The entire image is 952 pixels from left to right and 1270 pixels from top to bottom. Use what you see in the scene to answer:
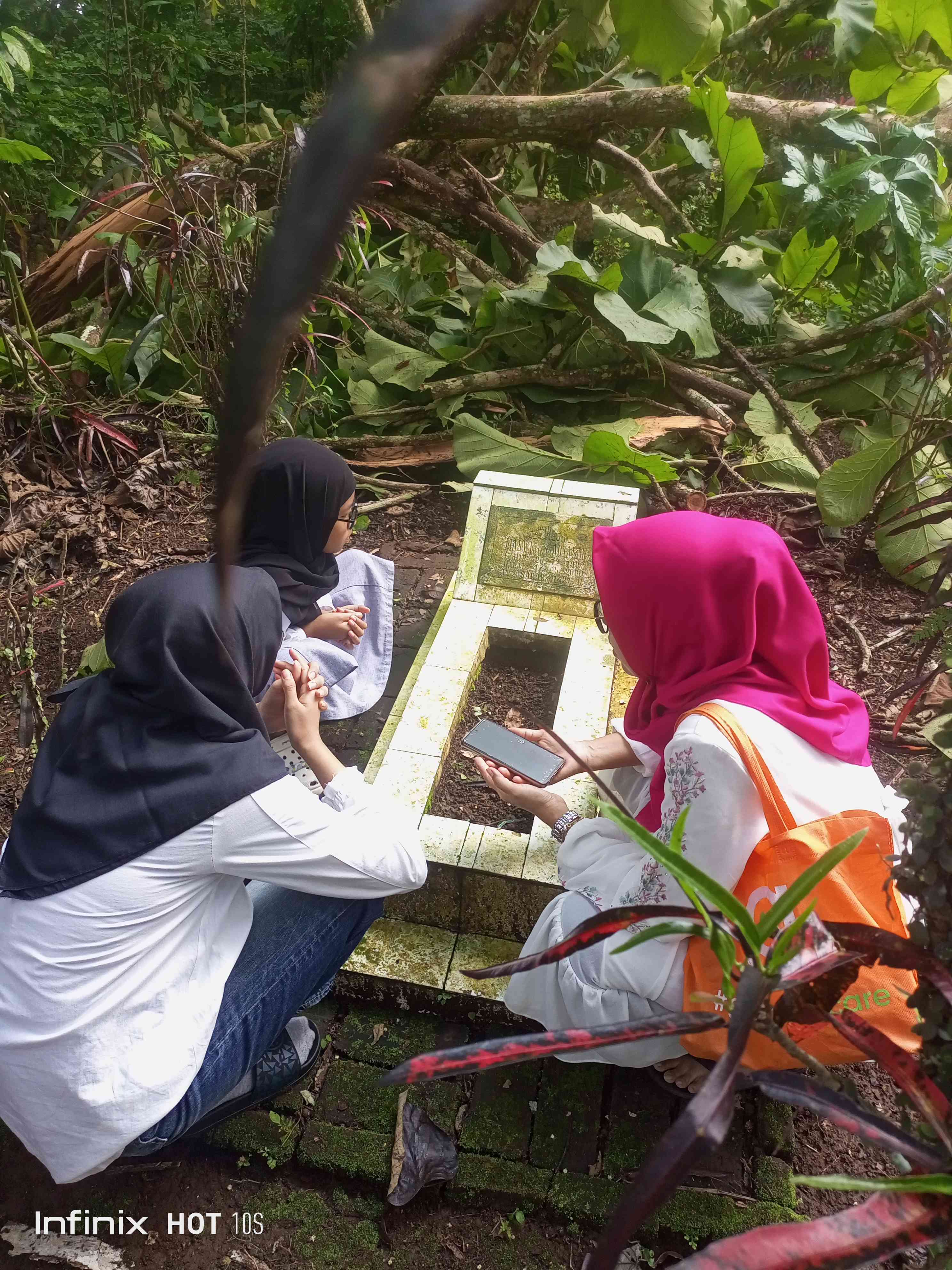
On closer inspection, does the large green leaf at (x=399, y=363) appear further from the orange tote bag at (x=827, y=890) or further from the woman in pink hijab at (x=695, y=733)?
the orange tote bag at (x=827, y=890)

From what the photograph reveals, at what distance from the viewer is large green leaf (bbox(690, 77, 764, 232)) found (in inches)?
161

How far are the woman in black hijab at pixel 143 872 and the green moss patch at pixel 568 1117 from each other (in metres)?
0.68

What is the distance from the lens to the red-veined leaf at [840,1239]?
552 mm

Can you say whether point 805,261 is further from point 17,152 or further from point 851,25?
point 17,152

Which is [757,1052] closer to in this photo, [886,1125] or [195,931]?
[886,1125]

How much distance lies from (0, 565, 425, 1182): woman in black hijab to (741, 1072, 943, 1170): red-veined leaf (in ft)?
3.49

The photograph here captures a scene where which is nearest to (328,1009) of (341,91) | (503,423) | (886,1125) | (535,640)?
(535,640)

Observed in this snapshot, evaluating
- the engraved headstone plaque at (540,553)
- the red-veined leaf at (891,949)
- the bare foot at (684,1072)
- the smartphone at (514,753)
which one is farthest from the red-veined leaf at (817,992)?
the engraved headstone plaque at (540,553)

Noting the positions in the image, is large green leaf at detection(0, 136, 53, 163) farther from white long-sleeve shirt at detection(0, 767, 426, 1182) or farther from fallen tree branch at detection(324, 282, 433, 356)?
white long-sleeve shirt at detection(0, 767, 426, 1182)

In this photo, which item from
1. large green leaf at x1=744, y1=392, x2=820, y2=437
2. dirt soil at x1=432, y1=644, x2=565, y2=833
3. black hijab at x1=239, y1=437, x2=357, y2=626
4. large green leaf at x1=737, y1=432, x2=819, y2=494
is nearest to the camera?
dirt soil at x1=432, y1=644, x2=565, y2=833

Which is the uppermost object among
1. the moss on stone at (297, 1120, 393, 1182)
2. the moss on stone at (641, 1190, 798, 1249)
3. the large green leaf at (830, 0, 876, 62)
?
the large green leaf at (830, 0, 876, 62)

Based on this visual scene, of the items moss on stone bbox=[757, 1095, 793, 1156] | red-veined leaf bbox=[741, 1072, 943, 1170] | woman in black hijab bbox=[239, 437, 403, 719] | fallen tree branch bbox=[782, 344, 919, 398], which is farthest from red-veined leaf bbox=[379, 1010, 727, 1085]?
fallen tree branch bbox=[782, 344, 919, 398]

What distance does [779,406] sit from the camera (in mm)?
3969

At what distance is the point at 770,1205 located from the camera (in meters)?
1.75
